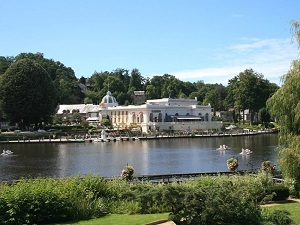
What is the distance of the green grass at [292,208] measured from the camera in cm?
1216

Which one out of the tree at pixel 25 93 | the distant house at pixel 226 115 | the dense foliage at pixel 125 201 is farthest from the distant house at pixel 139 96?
the dense foliage at pixel 125 201

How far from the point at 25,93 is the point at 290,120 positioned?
63.8 m

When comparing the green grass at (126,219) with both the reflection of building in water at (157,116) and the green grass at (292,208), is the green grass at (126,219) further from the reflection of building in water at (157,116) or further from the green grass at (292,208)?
the reflection of building in water at (157,116)

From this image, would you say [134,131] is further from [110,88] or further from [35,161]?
[35,161]

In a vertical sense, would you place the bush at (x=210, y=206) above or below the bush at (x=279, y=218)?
above

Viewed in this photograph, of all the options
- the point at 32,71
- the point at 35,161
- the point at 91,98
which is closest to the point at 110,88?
the point at 91,98

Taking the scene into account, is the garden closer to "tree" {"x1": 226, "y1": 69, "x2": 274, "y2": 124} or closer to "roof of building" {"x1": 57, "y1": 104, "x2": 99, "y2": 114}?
"tree" {"x1": 226, "y1": 69, "x2": 274, "y2": 124}

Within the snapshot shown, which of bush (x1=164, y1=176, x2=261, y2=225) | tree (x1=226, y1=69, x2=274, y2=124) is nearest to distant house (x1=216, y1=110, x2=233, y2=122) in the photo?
tree (x1=226, y1=69, x2=274, y2=124)

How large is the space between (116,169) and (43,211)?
22284 millimetres

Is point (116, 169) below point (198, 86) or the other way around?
below

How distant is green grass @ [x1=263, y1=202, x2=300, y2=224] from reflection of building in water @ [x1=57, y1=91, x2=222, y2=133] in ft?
248

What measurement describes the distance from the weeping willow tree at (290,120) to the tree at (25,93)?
62038 mm

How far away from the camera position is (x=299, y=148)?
57.7ft

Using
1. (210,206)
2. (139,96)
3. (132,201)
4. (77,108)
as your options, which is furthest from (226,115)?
(210,206)
